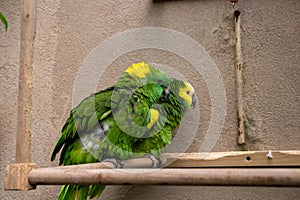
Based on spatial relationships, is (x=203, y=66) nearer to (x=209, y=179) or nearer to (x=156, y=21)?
(x=156, y=21)

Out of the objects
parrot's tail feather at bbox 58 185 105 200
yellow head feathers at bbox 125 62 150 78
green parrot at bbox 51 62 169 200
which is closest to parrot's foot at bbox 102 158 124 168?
green parrot at bbox 51 62 169 200

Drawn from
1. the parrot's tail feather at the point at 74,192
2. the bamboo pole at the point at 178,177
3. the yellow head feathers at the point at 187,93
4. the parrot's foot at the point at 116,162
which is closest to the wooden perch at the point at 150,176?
the bamboo pole at the point at 178,177

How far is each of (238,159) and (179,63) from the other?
0.44m

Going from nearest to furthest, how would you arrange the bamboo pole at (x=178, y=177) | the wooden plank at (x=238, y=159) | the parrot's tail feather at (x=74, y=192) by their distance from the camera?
the bamboo pole at (x=178, y=177) → the wooden plank at (x=238, y=159) → the parrot's tail feather at (x=74, y=192)

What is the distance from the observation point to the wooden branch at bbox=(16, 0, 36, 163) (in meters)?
0.80

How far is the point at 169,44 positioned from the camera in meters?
1.35

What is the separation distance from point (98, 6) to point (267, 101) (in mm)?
637

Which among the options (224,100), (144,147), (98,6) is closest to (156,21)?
(98,6)

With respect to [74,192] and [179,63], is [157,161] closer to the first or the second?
[74,192]

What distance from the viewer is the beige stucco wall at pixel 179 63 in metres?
1.23

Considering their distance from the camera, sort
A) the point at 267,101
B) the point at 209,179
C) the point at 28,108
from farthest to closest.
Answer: the point at 267,101 < the point at 28,108 < the point at 209,179

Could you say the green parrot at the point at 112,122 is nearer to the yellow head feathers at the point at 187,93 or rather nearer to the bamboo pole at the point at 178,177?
the yellow head feathers at the point at 187,93

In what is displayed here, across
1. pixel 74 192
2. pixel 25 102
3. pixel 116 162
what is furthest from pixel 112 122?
pixel 25 102

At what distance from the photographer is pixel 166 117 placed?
1.14 metres
